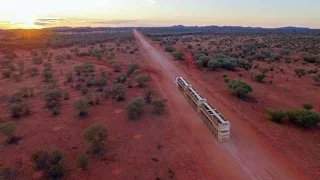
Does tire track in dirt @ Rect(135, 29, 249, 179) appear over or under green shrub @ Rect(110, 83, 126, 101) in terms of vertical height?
under

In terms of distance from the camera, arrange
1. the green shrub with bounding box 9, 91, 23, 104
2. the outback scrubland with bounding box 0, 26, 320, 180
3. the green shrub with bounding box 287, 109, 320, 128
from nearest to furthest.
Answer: the outback scrubland with bounding box 0, 26, 320, 180 < the green shrub with bounding box 287, 109, 320, 128 < the green shrub with bounding box 9, 91, 23, 104

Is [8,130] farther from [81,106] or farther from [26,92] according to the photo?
[26,92]

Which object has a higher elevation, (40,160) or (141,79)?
(141,79)

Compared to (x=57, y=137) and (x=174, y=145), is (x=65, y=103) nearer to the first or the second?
(x=57, y=137)

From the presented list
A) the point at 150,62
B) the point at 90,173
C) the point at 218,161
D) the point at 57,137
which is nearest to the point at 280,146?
the point at 218,161

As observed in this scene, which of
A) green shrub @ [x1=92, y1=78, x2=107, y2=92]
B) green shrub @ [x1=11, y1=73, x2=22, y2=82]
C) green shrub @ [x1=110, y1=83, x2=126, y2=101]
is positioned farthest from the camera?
green shrub @ [x1=11, y1=73, x2=22, y2=82]

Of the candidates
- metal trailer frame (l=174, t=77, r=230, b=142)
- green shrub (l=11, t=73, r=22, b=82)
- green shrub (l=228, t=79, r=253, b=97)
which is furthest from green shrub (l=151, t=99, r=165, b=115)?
green shrub (l=11, t=73, r=22, b=82)

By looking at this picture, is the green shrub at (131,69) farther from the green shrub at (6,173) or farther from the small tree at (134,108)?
the green shrub at (6,173)

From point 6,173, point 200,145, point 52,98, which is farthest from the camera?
point 52,98

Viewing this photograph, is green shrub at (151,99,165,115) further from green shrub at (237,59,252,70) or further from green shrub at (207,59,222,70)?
green shrub at (237,59,252,70)

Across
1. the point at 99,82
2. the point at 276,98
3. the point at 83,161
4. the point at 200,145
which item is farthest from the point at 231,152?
the point at 99,82
